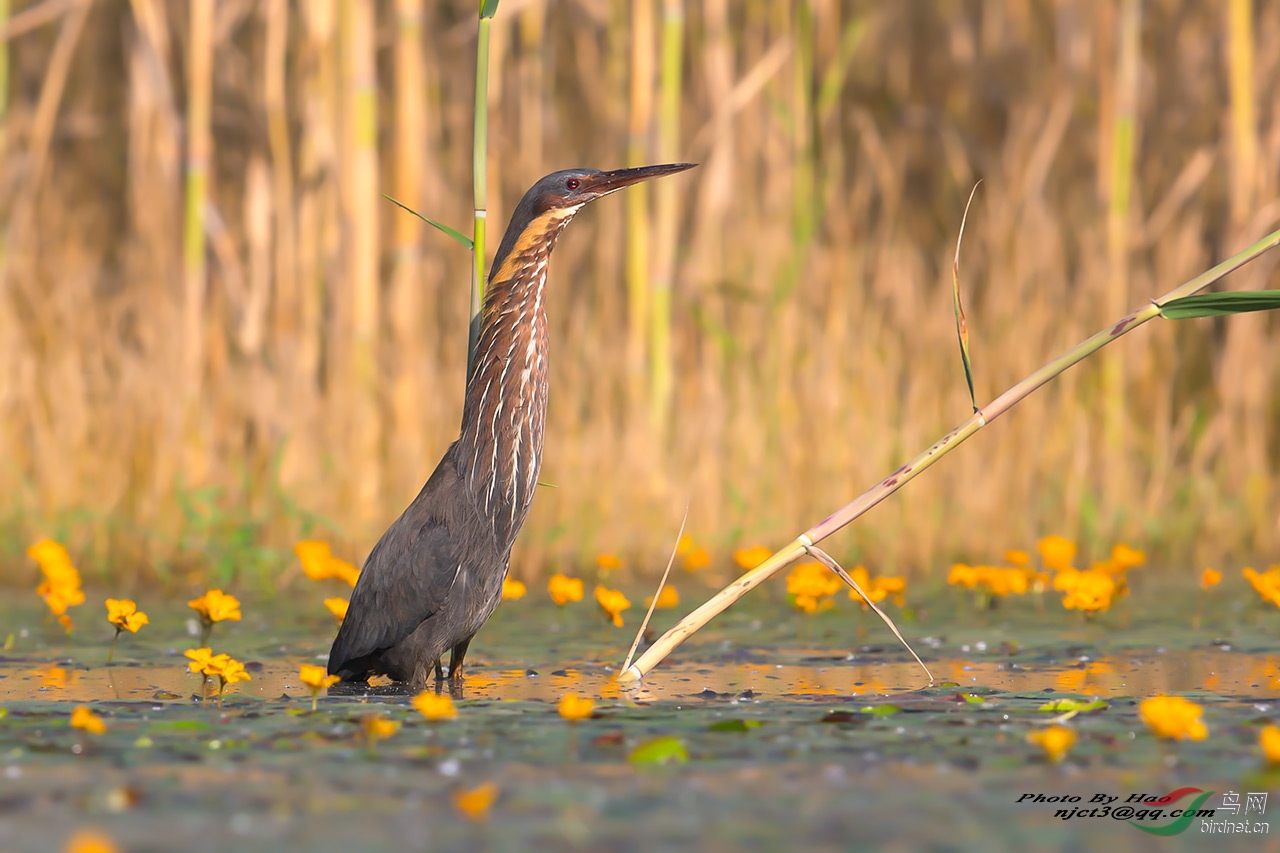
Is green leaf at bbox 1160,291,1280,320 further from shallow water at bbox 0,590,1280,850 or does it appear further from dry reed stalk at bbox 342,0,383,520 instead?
dry reed stalk at bbox 342,0,383,520

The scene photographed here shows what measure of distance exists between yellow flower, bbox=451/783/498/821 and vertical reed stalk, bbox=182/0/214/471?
4.37m

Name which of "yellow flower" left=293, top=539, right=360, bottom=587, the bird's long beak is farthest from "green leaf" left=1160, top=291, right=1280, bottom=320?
"yellow flower" left=293, top=539, right=360, bottom=587


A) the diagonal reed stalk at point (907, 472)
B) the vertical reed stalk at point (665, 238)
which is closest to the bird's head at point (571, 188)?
the diagonal reed stalk at point (907, 472)

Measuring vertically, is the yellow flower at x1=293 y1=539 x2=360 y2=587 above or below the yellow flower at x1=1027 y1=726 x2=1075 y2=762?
above

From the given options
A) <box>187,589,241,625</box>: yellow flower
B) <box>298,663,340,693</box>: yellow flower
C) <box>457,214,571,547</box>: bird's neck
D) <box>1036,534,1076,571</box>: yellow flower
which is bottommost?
<box>298,663,340,693</box>: yellow flower

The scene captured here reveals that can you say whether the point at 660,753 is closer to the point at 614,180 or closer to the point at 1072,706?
the point at 1072,706

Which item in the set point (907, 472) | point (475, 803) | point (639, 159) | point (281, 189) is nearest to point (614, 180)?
point (907, 472)

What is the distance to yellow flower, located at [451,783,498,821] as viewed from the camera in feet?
8.67

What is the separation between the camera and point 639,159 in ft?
25.0

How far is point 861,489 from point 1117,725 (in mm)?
3531

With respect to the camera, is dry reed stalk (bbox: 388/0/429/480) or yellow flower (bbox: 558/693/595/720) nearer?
yellow flower (bbox: 558/693/595/720)

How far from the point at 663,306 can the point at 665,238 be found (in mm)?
331

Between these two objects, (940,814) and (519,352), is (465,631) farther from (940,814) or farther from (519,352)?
(940,814)

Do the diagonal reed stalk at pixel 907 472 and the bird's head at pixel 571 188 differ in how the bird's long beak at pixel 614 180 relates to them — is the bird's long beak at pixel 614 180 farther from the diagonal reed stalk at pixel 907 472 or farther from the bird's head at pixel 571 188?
the diagonal reed stalk at pixel 907 472
